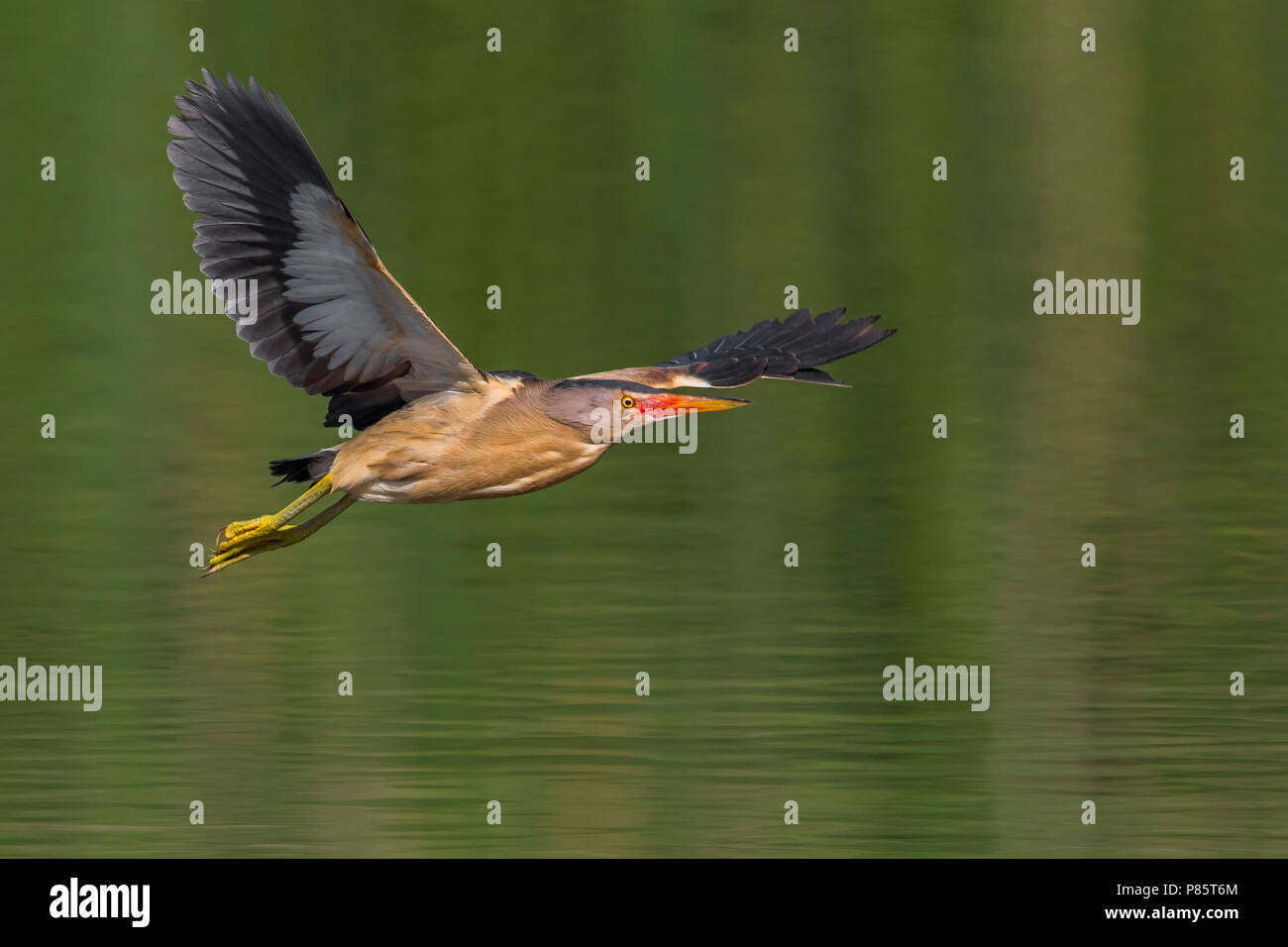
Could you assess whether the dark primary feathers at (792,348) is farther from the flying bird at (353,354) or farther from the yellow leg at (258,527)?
the yellow leg at (258,527)

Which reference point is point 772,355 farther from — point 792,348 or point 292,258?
point 292,258

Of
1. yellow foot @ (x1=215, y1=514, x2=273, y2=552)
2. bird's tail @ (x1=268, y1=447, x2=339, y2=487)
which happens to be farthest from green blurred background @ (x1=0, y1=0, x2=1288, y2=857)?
bird's tail @ (x1=268, y1=447, x2=339, y2=487)

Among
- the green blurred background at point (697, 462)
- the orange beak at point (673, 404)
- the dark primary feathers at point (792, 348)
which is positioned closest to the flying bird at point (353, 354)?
the orange beak at point (673, 404)

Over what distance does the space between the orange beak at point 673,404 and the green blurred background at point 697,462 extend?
68.4 inches

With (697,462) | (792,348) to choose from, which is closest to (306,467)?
(792,348)

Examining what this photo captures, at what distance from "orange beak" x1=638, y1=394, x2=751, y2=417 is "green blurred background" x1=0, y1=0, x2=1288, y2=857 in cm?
174

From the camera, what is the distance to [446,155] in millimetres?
20250

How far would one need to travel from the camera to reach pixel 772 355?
35.9 feet

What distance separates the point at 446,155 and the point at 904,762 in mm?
11286

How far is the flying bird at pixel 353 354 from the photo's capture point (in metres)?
9.06

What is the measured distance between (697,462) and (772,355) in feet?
13.9

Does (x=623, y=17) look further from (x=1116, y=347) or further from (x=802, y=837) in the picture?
(x=802, y=837)

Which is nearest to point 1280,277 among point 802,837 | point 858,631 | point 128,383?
point 858,631

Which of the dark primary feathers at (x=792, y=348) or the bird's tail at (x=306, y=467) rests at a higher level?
the dark primary feathers at (x=792, y=348)
